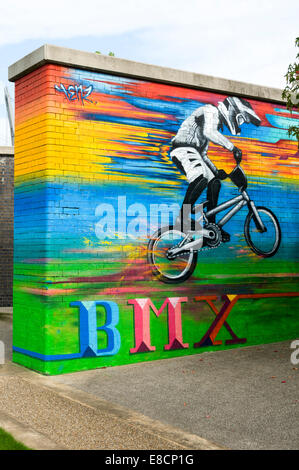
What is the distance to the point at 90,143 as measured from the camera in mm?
9414

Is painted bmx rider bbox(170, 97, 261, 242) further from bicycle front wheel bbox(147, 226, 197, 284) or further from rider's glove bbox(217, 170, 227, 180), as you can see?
bicycle front wheel bbox(147, 226, 197, 284)

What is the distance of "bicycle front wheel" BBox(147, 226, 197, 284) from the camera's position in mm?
10047

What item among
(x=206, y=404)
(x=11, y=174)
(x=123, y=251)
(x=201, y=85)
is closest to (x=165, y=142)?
(x=201, y=85)

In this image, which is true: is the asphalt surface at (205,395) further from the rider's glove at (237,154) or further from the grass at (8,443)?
the rider's glove at (237,154)

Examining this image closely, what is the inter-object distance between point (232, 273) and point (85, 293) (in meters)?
3.21

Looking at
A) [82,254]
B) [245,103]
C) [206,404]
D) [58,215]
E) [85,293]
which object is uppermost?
[245,103]

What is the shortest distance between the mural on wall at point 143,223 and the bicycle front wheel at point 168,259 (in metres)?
0.02

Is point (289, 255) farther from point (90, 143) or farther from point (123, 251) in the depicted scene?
point (90, 143)

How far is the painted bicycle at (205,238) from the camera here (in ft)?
33.2

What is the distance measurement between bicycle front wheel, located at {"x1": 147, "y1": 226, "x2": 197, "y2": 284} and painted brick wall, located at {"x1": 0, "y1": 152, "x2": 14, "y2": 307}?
9.89 meters

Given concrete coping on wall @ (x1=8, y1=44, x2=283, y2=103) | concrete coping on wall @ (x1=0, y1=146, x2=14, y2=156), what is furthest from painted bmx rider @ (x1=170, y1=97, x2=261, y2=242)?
concrete coping on wall @ (x1=0, y1=146, x2=14, y2=156)

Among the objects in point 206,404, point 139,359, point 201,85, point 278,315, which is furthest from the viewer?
point 278,315

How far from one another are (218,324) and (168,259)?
1.67 metres

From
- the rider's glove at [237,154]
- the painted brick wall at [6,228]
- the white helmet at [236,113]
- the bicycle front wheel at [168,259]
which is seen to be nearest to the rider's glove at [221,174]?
the rider's glove at [237,154]
